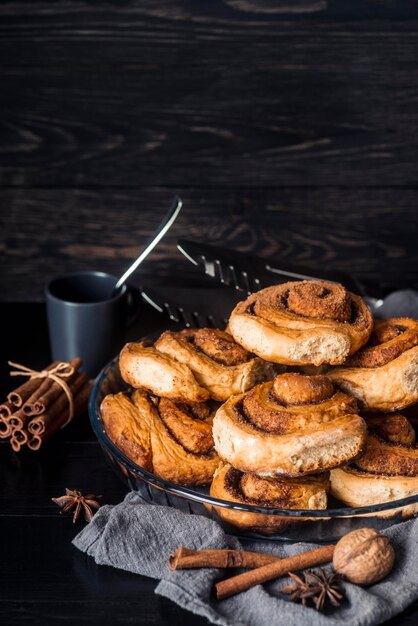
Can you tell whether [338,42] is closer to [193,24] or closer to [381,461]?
[193,24]

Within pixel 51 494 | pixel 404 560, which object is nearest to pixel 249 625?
pixel 404 560

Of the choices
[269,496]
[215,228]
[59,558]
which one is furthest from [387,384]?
[215,228]

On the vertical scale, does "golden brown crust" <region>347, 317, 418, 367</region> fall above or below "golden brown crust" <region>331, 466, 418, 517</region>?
above

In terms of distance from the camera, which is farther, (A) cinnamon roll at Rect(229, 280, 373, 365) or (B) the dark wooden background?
(B) the dark wooden background

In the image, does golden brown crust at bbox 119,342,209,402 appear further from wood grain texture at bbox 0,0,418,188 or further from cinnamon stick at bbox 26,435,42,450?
wood grain texture at bbox 0,0,418,188

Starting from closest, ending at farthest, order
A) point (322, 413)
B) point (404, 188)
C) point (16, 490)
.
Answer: point (322, 413) < point (16, 490) < point (404, 188)

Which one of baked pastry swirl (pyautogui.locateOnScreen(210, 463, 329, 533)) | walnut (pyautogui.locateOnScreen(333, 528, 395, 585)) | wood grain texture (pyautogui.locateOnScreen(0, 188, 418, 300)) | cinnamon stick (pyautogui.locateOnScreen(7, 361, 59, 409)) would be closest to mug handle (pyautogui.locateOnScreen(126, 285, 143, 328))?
wood grain texture (pyautogui.locateOnScreen(0, 188, 418, 300))
